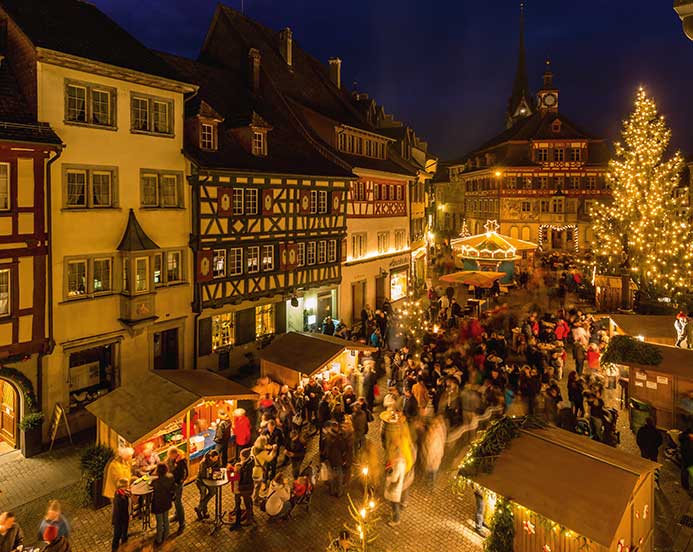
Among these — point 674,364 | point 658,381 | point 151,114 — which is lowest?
point 658,381

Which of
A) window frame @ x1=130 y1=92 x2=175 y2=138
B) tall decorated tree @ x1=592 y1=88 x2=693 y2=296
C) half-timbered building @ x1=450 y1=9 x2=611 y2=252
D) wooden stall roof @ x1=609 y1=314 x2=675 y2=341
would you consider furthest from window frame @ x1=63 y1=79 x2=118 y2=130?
half-timbered building @ x1=450 y1=9 x2=611 y2=252

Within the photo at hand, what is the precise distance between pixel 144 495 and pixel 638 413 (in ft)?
36.3

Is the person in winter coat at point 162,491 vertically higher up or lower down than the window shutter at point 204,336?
lower down

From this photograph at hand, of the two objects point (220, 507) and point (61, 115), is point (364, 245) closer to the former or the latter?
point (61, 115)

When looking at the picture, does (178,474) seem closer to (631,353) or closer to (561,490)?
(561,490)

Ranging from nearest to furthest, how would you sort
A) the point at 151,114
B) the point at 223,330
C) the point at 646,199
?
the point at 151,114 < the point at 223,330 < the point at 646,199

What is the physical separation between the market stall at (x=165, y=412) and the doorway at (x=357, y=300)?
1465cm

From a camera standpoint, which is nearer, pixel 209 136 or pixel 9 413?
pixel 9 413

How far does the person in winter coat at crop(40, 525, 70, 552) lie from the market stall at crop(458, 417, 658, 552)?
5728 millimetres

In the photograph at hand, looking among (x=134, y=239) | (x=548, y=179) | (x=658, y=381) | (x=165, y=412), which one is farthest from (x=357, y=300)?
(x=548, y=179)

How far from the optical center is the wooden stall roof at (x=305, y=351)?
15.6 meters

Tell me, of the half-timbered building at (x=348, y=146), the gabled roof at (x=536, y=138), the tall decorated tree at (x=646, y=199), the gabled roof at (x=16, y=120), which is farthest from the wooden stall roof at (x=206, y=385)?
the gabled roof at (x=536, y=138)

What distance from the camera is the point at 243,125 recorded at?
20594mm

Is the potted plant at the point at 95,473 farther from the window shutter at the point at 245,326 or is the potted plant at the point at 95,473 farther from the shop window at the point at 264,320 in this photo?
the shop window at the point at 264,320
